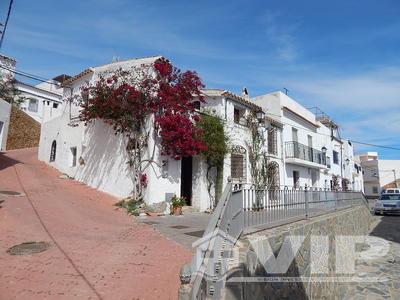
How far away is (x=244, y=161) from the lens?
15.1 metres

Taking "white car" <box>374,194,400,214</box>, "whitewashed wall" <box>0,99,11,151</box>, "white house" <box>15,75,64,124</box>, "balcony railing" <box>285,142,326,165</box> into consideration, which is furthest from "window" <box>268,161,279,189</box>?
"white house" <box>15,75,64,124</box>

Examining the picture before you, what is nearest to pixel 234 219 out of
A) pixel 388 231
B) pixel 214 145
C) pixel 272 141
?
pixel 214 145

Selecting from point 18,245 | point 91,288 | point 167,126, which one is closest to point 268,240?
point 91,288

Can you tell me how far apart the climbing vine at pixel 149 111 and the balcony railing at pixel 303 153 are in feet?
32.2

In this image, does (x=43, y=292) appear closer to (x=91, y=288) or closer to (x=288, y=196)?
(x=91, y=288)

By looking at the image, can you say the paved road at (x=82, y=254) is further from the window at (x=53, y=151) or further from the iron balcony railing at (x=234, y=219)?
the window at (x=53, y=151)

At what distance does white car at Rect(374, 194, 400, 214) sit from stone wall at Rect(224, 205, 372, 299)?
544 inches

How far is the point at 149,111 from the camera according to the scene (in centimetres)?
1128

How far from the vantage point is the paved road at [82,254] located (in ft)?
13.0

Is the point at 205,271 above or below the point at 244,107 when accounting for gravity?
below

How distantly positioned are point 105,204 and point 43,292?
25.0ft

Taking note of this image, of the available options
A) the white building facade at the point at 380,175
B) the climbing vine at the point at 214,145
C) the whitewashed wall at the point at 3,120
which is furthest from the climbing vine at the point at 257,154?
the white building facade at the point at 380,175

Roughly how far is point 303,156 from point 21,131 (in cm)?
2674
